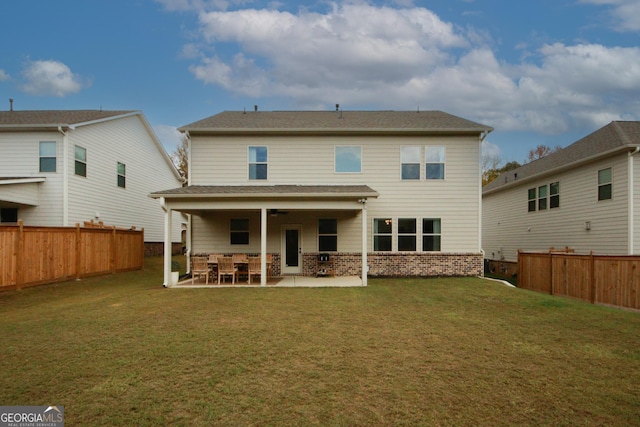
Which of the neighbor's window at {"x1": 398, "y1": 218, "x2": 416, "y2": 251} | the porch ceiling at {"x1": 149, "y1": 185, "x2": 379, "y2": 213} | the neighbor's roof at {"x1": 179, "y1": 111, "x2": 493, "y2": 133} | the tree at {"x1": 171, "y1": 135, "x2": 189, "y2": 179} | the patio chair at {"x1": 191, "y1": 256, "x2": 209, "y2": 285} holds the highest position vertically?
the tree at {"x1": 171, "y1": 135, "x2": 189, "y2": 179}

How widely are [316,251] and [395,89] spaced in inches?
788

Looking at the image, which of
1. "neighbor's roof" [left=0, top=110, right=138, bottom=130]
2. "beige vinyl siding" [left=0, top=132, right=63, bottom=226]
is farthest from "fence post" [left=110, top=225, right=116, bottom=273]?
"neighbor's roof" [left=0, top=110, right=138, bottom=130]

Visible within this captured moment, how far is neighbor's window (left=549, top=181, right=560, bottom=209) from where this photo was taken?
16056mm

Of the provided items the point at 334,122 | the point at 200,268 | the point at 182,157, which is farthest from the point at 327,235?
the point at 182,157

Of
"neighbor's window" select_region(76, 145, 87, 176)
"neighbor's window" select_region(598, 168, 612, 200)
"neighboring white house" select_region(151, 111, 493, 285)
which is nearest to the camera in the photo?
"neighbor's window" select_region(598, 168, 612, 200)

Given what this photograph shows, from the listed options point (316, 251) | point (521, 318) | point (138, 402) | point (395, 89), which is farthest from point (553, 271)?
point (395, 89)

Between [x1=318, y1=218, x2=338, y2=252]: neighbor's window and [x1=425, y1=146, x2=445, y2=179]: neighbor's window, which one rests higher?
[x1=425, y1=146, x2=445, y2=179]: neighbor's window

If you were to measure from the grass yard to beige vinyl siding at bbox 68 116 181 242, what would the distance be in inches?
301

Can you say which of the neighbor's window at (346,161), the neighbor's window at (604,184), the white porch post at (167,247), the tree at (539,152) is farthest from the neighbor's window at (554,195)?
the tree at (539,152)

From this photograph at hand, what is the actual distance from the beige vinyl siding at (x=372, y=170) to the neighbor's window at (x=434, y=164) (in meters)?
0.22

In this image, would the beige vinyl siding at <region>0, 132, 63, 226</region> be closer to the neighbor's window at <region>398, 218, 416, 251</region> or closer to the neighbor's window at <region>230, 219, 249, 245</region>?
the neighbor's window at <region>230, 219, 249, 245</region>

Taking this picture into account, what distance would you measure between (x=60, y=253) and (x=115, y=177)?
6527 millimetres

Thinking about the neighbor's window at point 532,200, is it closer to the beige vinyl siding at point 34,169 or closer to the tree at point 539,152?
the beige vinyl siding at point 34,169

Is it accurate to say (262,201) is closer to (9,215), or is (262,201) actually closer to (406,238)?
(406,238)
